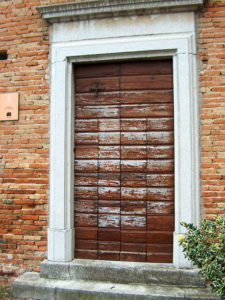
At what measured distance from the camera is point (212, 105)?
13.2ft

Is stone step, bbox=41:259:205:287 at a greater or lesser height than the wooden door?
lesser

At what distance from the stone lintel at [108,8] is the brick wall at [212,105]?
34 cm

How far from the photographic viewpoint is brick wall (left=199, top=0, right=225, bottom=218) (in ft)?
13.0

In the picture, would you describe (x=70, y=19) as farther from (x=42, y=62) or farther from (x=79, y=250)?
(x=79, y=250)

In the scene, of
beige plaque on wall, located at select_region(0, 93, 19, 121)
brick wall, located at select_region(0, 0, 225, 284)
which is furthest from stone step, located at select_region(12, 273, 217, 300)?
beige plaque on wall, located at select_region(0, 93, 19, 121)

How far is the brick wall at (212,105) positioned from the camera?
13.0 ft

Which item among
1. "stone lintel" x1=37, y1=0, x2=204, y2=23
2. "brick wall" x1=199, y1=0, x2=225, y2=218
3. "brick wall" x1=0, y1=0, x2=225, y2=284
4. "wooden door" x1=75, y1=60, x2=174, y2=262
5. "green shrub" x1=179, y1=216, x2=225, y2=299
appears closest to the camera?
"green shrub" x1=179, y1=216, x2=225, y2=299

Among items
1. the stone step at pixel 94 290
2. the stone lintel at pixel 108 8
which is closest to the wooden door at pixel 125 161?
the stone step at pixel 94 290

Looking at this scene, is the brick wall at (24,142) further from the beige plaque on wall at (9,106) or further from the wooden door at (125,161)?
the wooden door at (125,161)

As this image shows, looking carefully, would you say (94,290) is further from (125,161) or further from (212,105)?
(212,105)

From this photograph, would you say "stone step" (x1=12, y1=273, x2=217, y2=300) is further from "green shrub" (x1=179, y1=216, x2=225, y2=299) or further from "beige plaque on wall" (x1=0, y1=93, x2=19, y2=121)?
"beige plaque on wall" (x1=0, y1=93, x2=19, y2=121)

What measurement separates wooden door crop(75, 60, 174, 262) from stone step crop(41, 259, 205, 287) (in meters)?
0.19

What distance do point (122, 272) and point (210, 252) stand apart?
1507 mm

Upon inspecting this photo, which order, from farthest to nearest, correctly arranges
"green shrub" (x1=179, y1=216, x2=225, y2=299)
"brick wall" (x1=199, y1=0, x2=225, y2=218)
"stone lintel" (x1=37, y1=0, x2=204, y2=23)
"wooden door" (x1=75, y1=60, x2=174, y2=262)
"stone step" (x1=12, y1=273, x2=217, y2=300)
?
"wooden door" (x1=75, y1=60, x2=174, y2=262) < "stone lintel" (x1=37, y1=0, x2=204, y2=23) < "brick wall" (x1=199, y1=0, x2=225, y2=218) < "stone step" (x1=12, y1=273, x2=217, y2=300) < "green shrub" (x1=179, y1=216, x2=225, y2=299)
